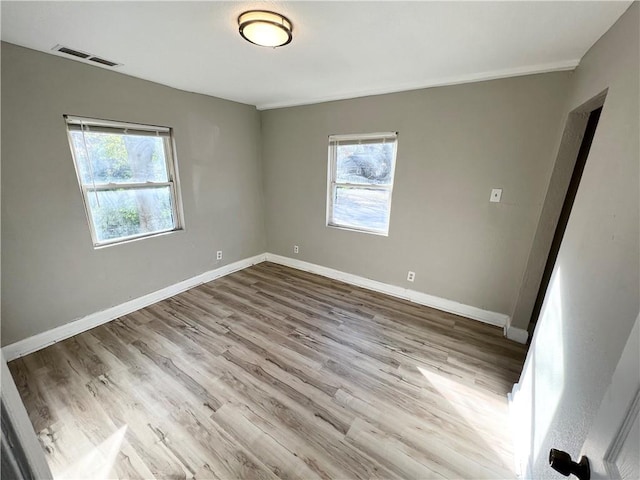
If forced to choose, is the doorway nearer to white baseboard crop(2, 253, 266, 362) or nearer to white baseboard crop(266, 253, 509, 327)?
white baseboard crop(266, 253, 509, 327)

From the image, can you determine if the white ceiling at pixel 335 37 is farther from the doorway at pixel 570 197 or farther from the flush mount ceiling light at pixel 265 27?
the doorway at pixel 570 197

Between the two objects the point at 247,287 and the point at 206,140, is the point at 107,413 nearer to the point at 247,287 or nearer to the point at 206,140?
the point at 247,287

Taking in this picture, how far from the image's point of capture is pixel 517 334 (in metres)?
2.39

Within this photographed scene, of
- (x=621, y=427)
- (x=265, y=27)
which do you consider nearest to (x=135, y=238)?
(x=265, y=27)

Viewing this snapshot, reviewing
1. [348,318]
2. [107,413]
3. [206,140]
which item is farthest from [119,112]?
[348,318]

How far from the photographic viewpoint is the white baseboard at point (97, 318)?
207 cm

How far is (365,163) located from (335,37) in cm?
155

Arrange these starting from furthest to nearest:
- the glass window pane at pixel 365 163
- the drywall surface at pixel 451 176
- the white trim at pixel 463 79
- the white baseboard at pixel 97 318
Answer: the glass window pane at pixel 365 163 < the drywall surface at pixel 451 176 < the white baseboard at pixel 97 318 < the white trim at pixel 463 79

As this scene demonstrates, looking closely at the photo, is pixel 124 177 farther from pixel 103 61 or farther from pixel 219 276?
pixel 219 276

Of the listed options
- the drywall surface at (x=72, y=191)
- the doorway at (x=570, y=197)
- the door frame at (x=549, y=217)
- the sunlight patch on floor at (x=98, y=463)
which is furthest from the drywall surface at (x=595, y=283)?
the drywall surface at (x=72, y=191)

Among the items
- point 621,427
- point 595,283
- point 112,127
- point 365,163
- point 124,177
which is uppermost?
point 112,127

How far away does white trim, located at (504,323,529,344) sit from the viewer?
2367 millimetres

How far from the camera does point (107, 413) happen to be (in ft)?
5.33

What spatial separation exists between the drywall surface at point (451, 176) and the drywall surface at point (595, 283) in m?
0.62
